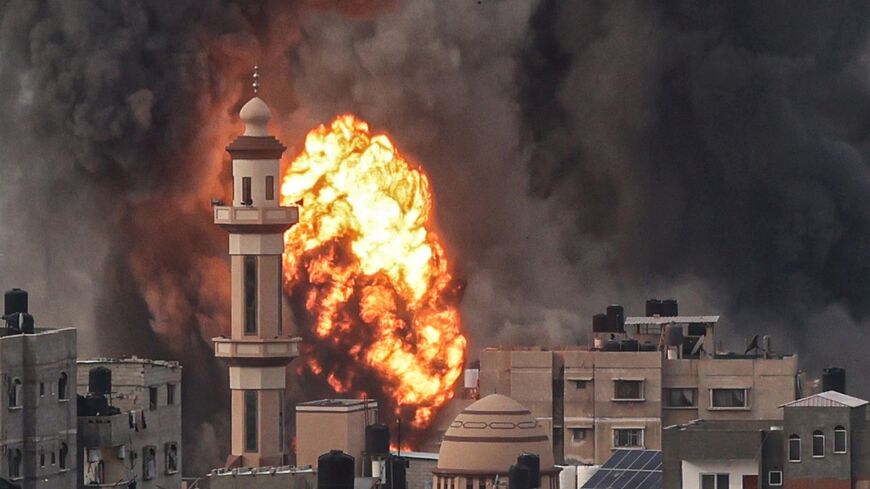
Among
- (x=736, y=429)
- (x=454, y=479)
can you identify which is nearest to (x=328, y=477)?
(x=736, y=429)

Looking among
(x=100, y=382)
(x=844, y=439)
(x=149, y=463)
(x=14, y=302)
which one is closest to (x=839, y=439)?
(x=844, y=439)

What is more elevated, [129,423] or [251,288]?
[251,288]

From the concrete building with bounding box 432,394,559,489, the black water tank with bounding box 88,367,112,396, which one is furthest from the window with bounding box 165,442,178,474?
the concrete building with bounding box 432,394,559,489

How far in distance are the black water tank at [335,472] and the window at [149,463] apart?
20329 mm

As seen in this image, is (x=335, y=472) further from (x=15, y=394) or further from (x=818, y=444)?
(x=818, y=444)

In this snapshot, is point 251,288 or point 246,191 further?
point 246,191

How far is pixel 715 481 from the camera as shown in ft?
510

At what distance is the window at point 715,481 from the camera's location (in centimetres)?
15525

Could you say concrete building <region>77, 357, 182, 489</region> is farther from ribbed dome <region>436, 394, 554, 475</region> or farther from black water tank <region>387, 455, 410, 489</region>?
ribbed dome <region>436, 394, 554, 475</region>

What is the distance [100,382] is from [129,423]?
1765 millimetres

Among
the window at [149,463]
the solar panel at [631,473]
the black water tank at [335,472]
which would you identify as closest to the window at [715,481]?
the solar panel at [631,473]

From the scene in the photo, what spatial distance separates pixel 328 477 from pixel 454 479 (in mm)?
29309

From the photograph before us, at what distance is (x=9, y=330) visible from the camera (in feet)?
558

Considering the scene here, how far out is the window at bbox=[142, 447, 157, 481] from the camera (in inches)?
6875
